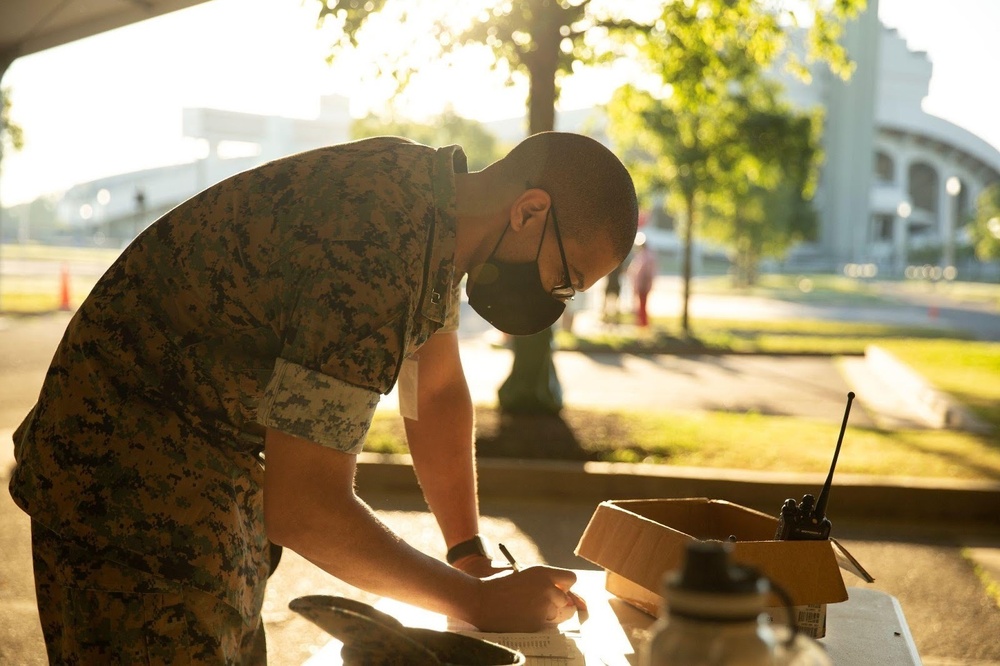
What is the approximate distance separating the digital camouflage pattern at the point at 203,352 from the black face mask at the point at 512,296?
382 mm

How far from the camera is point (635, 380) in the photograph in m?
14.3

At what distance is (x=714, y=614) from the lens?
3.48 ft

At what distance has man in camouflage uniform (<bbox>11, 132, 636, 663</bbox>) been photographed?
1666 millimetres

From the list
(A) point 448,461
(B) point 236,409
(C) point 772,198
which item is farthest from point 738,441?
(C) point 772,198

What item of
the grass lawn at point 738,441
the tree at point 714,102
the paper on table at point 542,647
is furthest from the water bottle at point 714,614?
the tree at point 714,102

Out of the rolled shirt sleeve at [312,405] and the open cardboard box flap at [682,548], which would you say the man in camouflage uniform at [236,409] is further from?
the open cardboard box flap at [682,548]

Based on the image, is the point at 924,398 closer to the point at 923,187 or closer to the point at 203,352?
the point at 203,352

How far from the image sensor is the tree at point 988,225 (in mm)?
55250

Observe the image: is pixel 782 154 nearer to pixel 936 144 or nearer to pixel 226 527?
pixel 226 527

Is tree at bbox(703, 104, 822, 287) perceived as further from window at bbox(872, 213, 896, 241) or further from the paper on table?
window at bbox(872, 213, 896, 241)

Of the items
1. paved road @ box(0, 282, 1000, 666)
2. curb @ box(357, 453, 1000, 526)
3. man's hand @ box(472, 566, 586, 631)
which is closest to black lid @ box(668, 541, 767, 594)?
man's hand @ box(472, 566, 586, 631)

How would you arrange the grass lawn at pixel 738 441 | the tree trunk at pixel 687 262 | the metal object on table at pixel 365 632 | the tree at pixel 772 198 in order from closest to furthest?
the metal object on table at pixel 365 632
the grass lawn at pixel 738 441
the tree at pixel 772 198
the tree trunk at pixel 687 262

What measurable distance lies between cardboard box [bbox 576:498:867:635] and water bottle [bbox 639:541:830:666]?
772 millimetres

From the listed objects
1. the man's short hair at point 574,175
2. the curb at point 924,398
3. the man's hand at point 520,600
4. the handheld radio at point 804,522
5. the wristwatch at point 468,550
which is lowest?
the curb at point 924,398
